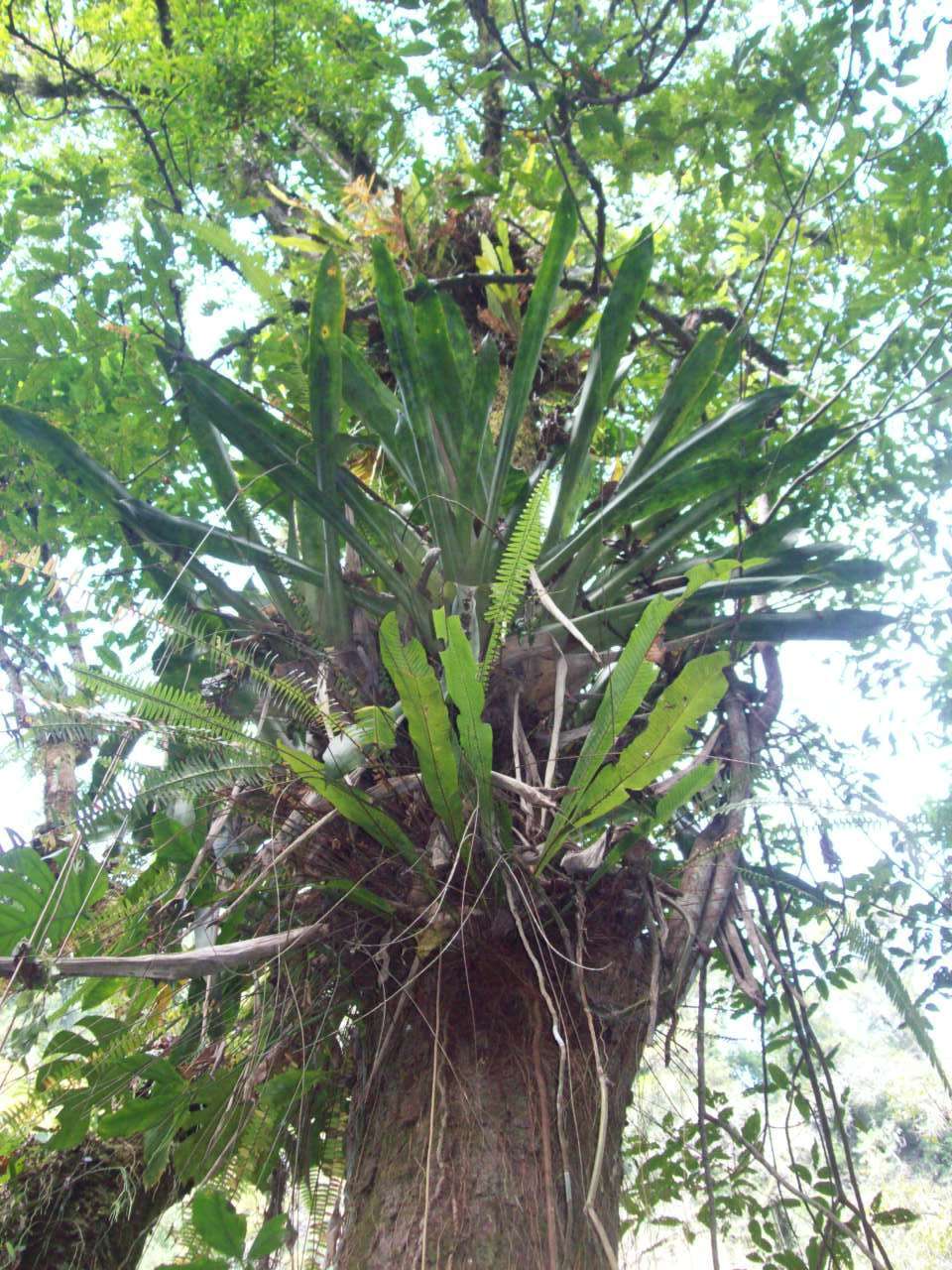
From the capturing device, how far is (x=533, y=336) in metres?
1.65

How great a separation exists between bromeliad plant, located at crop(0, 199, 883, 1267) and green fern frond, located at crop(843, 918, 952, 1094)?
170mm

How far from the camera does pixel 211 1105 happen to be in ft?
4.37

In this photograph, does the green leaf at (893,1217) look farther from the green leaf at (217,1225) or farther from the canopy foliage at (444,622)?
the green leaf at (217,1225)

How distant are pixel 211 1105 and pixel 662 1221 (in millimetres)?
862

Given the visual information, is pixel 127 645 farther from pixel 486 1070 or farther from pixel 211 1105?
pixel 486 1070

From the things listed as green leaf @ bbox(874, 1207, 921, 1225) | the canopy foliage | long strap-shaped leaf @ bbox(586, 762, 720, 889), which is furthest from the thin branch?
green leaf @ bbox(874, 1207, 921, 1225)

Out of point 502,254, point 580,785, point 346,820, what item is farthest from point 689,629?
point 502,254

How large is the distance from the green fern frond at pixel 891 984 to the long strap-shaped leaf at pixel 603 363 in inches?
35.9

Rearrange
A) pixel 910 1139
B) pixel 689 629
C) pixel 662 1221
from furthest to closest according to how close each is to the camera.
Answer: pixel 910 1139
pixel 689 629
pixel 662 1221

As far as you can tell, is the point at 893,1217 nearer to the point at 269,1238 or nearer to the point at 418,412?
the point at 269,1238

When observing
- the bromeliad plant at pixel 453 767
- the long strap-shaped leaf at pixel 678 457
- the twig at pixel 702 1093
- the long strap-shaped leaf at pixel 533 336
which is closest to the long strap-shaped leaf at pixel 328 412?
the bromeliad plant at pixel 453 767

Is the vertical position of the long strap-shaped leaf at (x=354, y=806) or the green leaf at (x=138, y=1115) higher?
the long strap-shaped leaf at (x=354, y=806)

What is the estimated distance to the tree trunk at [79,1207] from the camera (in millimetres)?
1467

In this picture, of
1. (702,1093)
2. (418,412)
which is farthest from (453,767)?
(418,412)
